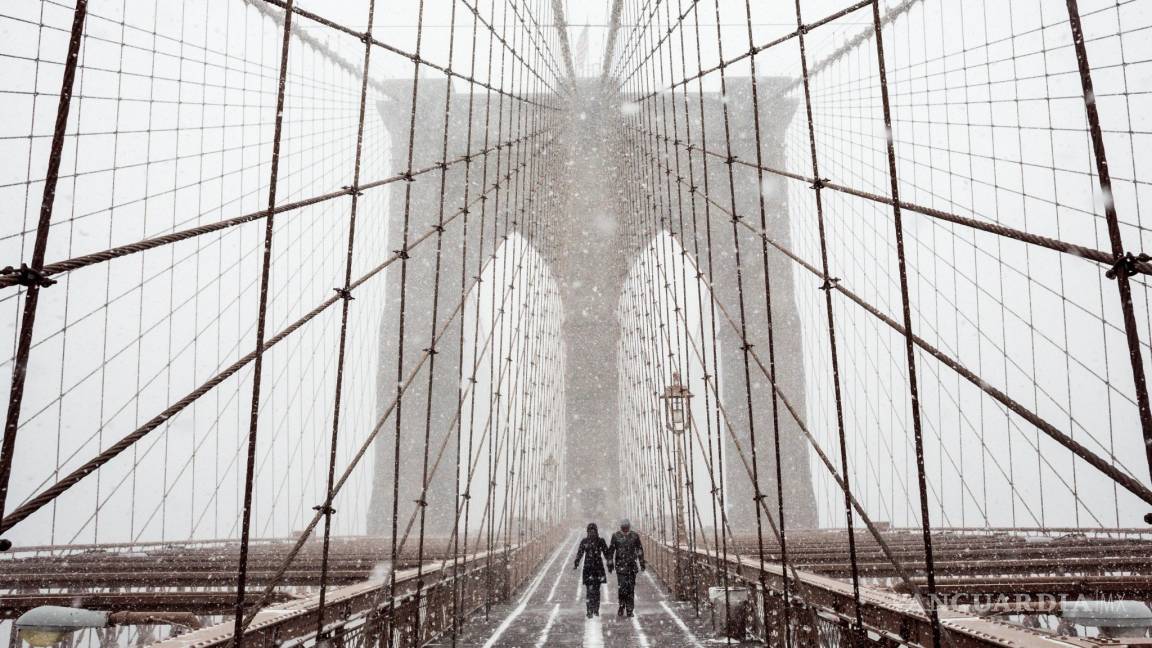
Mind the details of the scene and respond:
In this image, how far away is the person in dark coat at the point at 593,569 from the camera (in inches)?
256

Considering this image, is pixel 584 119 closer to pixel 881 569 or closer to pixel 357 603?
pixel 881 569

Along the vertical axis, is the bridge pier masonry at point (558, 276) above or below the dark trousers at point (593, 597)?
above

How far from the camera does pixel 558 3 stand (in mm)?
17094

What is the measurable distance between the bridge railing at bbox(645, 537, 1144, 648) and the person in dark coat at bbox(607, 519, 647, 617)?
632mm

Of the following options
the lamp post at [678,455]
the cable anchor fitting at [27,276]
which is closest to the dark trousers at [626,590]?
the lamp post at [678,455]

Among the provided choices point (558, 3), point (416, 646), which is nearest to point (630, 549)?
point (416, 646)

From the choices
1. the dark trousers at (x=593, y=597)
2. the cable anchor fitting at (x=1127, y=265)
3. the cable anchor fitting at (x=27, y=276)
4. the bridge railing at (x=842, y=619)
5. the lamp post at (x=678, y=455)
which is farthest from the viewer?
the lamp post at (x=678, y=455)

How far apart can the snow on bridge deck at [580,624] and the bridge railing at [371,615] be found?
230mm

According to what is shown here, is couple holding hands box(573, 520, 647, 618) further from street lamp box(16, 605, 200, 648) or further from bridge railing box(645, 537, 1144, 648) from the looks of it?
street lamp box(16, 605, 200, 648)

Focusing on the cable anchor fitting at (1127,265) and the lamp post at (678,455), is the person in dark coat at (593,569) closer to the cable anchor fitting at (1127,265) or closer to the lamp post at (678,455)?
the lamp post at (678,455)

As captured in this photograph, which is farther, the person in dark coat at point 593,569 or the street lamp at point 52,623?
the person in dark coat at point 593,569

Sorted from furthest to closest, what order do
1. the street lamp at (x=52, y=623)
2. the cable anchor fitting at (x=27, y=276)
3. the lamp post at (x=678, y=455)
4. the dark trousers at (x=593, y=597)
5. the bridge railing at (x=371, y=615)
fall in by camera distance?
the lamp post at (x=678, y=455) < the dark trousers at (x=593, y=597) < the street lamp at (x=52, y=623) < the bridge railing at (x=371, y=615) < the cable anchor fitting at (x=27, y=276)

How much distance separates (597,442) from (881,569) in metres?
23.5

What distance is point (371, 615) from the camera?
12.4 ft
